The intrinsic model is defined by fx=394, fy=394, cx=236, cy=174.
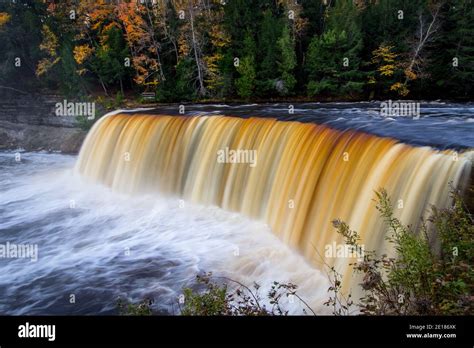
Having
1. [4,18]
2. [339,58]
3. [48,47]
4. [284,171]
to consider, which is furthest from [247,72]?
[4,18]

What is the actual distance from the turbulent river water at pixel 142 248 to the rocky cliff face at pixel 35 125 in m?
10.5

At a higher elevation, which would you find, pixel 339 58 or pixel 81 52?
pixel 81 52

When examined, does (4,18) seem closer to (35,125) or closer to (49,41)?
(49,41)

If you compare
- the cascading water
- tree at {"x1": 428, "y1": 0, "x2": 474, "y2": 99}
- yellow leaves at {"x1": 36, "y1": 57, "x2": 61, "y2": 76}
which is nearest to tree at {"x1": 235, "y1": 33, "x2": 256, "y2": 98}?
the cascading water

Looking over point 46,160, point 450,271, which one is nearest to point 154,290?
point 450,271

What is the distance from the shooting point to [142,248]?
9.92 metres

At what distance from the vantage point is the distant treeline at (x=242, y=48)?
22719 millimetres

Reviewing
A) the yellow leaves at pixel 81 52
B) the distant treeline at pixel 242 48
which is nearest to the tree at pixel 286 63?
the distant treeline at pixel 242 48

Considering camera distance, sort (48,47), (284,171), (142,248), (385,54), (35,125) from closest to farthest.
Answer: (142,248) < (284,171) < (385,54) < (35,125) < (48,47)

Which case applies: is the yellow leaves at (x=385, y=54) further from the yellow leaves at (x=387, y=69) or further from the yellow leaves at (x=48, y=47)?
the yellow leaves at (x=48, y=47)

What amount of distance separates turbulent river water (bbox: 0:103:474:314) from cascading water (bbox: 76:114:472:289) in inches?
20.0

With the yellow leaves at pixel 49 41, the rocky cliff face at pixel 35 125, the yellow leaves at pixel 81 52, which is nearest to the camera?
the rocky cliff face at pixel 35 125

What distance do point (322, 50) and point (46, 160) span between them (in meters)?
17.2

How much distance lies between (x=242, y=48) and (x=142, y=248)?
18.8 meters
